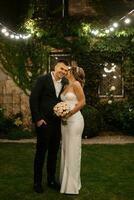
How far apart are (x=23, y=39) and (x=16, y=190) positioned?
7.78 meters

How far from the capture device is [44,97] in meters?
7.10

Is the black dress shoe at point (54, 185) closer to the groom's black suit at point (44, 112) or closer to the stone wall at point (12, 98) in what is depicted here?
the groom's black suit at point (44, 112)

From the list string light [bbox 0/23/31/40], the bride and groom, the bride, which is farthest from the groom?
string light [bbox 0/23/31/40]

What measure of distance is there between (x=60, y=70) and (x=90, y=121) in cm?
640

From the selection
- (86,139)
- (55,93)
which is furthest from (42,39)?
(55,93)

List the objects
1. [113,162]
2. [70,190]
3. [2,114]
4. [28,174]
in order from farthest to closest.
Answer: [2,114]
[113,162]
[28,174]
[70,190]

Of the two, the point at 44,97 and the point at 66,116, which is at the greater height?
the point at 44,97

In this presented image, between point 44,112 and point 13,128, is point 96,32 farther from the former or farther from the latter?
point 44,112

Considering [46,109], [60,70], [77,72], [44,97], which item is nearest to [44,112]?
[46,109]

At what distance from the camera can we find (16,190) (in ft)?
24.4

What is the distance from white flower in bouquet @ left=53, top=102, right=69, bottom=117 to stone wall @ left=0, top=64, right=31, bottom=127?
24.7ft

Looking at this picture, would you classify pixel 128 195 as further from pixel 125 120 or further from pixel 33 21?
pixel 33 21

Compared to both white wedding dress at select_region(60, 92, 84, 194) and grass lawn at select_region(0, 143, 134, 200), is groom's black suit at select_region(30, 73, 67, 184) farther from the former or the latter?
grass lawn at select_region(0, 143, 134, 200)

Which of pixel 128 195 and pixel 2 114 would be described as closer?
pixel 128 195
